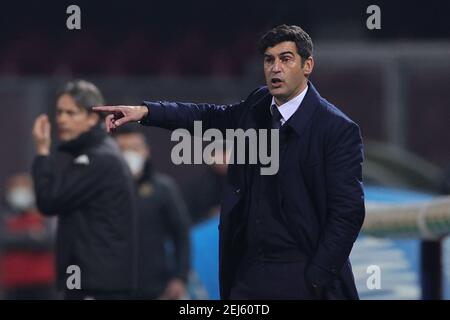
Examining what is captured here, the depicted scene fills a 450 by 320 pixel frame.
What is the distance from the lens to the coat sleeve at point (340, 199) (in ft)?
15.2

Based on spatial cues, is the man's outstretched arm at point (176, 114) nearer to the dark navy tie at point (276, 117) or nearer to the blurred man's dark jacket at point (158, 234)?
the dark navy tie at point (276, 117)

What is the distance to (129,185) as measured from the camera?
600cm

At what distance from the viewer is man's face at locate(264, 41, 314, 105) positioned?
4672 mm

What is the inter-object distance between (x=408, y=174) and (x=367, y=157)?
0.45 m

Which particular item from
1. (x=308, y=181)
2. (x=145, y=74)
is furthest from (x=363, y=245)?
(x=145, y=74)

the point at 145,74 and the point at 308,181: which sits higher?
the point at 145,74

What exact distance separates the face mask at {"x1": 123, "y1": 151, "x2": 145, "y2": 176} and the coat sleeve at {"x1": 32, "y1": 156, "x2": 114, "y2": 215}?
2.35m

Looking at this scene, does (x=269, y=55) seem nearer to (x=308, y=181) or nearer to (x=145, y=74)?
(x=308, y=181)

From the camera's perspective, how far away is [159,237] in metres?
8.04

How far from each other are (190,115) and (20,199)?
7666 mm

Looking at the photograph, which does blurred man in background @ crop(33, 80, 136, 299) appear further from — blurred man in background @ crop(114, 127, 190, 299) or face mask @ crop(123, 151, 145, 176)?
face mask @ crop(123, 151, 145, 176)
